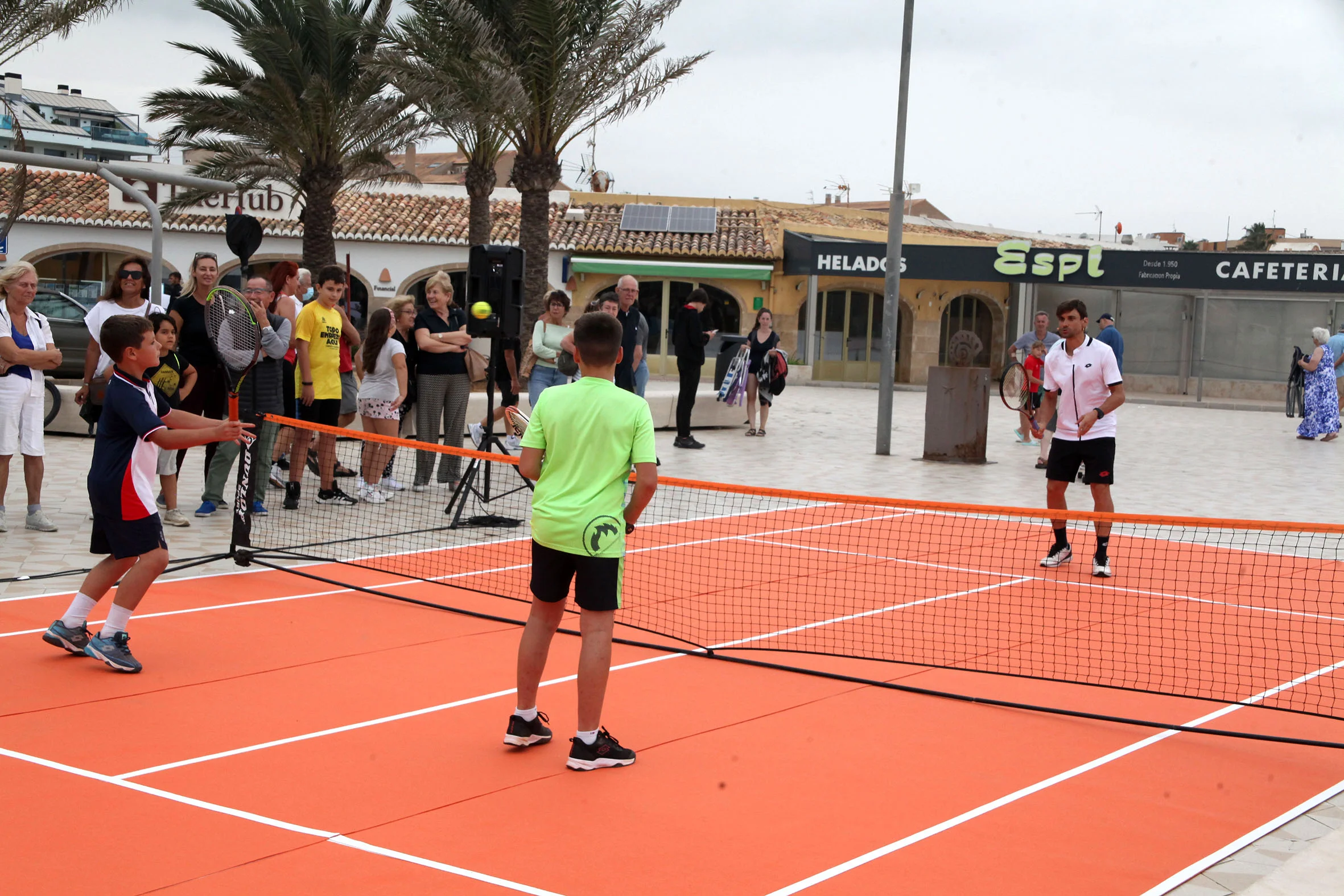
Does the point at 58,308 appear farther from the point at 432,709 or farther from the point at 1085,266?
the point at 1085,266

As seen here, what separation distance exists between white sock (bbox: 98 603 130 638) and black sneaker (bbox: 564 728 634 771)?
2.45m

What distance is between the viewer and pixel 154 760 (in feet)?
16.0

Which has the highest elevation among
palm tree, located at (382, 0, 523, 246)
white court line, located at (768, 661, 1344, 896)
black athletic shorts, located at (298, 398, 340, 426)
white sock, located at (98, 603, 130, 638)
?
palm tree, located at (382, 0, 523, 246)

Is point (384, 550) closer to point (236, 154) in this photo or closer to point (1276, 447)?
point (1276, 447)

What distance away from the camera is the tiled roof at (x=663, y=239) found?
38812 mm

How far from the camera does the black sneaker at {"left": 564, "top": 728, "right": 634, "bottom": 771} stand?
195 inches

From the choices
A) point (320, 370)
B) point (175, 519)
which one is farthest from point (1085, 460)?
point (175, 519)

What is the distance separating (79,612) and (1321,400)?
69.8ft

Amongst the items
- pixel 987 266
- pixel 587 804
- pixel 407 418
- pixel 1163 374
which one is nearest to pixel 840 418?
pixel 407 418

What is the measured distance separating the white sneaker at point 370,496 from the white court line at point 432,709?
17.1 feet

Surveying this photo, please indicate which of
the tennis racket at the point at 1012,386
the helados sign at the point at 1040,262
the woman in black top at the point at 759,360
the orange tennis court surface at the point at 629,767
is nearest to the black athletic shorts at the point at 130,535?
the orange tennis court surface at the point at 629,767

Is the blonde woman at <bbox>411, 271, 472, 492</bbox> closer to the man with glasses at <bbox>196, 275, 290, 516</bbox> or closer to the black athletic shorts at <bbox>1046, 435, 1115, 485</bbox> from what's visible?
the man with glasses at <bbox>196, 275, 290, 516</bbox>

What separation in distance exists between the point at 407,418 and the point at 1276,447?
14.4 metres

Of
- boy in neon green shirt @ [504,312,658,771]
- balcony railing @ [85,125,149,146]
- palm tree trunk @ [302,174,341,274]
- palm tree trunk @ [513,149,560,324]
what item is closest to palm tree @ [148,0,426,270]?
palm tree trunk @ [302,174,341,274]
